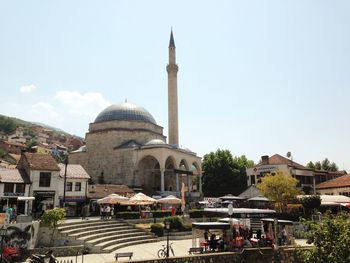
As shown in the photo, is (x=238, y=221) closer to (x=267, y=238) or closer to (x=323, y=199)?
(x=267, y=238)

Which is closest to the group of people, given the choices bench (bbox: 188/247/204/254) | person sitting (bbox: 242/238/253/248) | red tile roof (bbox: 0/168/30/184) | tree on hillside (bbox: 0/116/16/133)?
red tile roof (bbox: 0/168/30/184)

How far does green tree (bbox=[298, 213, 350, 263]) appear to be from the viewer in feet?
40.8

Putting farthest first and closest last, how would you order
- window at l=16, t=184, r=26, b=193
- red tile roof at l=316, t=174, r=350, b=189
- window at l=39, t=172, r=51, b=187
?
red tile roof at l=316, t=174, r=350, b=189 < window at l=39, t=172, r=51, b=187 < window at l=16, t=184, r=26, b=193

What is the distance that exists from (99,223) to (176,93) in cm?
2888

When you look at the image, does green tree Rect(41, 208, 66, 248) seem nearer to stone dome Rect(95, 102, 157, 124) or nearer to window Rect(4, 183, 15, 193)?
window Rect(4, 183, 15, 193)

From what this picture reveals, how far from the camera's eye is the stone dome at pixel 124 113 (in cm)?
5012

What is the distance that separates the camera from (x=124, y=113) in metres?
50.4

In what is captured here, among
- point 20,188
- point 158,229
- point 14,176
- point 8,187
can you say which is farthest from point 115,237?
point 14,176

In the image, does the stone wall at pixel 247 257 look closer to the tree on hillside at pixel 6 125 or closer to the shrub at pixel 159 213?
the shrub at pixel 159 213

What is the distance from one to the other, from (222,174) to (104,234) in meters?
37.1

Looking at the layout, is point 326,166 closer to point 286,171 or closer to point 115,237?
point 286,171

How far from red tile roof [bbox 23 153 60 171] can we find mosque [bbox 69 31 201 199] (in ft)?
56.8

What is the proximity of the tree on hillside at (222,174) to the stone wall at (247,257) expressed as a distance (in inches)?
1475

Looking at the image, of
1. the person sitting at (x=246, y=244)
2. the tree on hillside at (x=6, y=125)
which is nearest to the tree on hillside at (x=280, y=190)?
the person sitting at (x=246, y=244)
